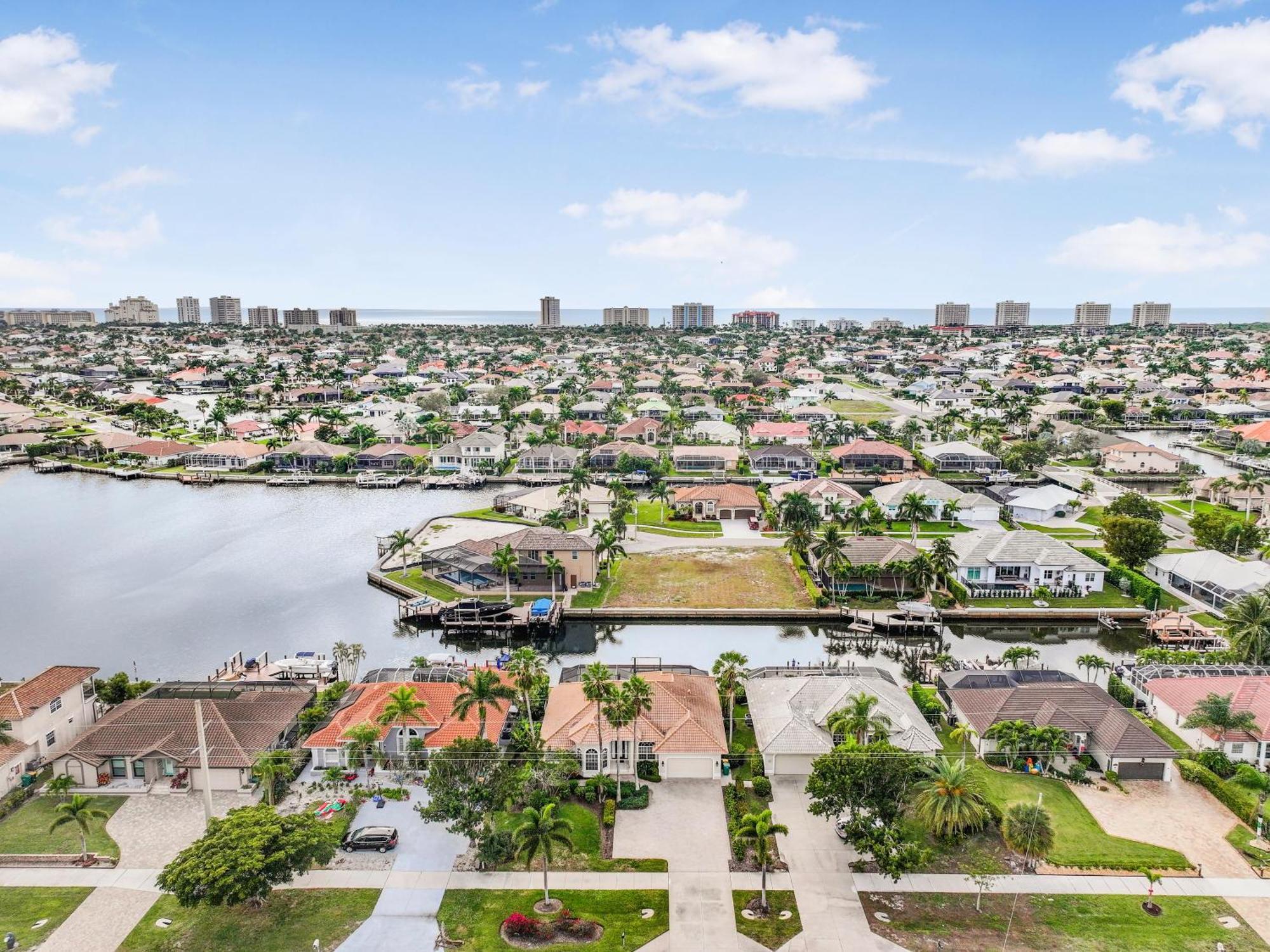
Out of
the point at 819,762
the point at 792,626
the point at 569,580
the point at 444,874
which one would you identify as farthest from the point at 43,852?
the point at 792,626

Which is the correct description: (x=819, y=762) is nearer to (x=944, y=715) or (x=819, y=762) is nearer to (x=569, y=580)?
(x=944, y=715)

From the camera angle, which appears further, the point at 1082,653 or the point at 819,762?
the point at 1082,653

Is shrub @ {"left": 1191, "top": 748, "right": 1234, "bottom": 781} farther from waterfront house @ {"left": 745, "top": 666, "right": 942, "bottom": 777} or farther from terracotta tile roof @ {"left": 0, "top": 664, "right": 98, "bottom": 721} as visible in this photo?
terracotta tile roof @ {"left": 0, "top": 664, "right": 98, "bottom": 721}

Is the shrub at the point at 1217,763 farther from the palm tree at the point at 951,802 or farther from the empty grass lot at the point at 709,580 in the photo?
the empty grass lot at the point at 709,580

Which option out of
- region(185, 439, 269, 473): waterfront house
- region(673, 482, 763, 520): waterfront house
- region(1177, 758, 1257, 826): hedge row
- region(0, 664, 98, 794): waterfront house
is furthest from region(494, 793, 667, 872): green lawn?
region(185, 439, 269, 473): waterfront house

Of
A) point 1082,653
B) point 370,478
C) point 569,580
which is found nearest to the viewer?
point 1082,653

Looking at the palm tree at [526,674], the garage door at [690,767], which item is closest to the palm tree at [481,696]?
the palm tree at [526,674]

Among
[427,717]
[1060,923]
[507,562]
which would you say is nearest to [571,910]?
[427,717]
